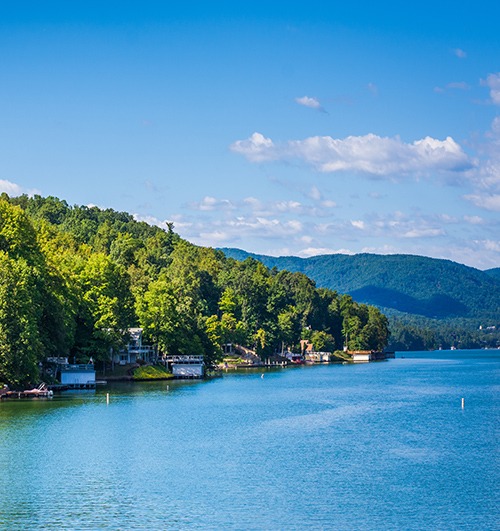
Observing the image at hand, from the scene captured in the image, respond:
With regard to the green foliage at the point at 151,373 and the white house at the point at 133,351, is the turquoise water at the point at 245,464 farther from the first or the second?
the green foliage at the point at 151,373

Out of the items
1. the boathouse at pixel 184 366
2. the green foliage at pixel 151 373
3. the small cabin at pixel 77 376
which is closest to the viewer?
the small cabin at pixel 77 376

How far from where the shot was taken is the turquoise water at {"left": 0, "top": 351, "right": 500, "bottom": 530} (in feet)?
140

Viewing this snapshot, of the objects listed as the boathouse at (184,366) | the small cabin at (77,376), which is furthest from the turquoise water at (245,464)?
the boathouse at (184,366)

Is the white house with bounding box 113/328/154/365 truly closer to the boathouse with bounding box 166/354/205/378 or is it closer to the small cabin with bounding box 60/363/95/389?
the boathouse with bounding box 166/354/205/378

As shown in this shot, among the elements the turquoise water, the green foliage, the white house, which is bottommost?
the turquoise water

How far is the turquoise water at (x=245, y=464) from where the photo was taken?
42.8 meters

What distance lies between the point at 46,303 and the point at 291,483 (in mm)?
55753

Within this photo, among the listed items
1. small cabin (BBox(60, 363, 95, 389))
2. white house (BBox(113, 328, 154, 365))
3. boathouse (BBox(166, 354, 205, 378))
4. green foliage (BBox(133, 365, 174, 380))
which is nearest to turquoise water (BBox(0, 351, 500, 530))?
small cabin (BBox(60, 363, 95, 389))

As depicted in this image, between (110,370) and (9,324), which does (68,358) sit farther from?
(9,324)

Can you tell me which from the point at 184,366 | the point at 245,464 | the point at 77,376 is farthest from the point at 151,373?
the point at 245,464

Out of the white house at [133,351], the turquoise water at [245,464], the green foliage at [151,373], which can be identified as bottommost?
the turquoise water at [245,464]

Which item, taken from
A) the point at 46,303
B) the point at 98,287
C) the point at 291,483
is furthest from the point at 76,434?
the point at 98,287

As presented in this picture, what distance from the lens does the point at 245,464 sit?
5575cm

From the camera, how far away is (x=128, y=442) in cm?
6394
